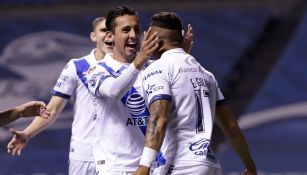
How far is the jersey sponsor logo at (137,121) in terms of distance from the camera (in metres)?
6.24

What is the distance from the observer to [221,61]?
11.4m

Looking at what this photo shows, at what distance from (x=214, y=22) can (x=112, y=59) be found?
16.9 ft

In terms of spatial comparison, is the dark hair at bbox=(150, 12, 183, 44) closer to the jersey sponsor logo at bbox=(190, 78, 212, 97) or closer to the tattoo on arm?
the jersey sponsor logo at bbox=(190, 78, 212, 97)

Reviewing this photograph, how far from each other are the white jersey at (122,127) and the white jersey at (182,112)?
22.3 inches

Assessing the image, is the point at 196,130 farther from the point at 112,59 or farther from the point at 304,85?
the point at 304,85

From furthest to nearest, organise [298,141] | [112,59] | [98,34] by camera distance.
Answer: [298,141] → [98,34] → [112,59]

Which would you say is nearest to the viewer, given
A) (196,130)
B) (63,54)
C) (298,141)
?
(196,130)

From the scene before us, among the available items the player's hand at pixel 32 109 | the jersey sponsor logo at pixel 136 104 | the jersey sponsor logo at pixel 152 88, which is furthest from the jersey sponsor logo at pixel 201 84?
the player's hand at pixel 32 109

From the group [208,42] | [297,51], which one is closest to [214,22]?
[208,42]

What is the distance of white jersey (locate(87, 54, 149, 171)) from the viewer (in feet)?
20.4

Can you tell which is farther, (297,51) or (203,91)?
(297,51)

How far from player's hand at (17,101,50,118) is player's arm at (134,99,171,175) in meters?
1.04

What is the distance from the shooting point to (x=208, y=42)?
11469 mm

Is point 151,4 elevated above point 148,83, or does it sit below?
above
